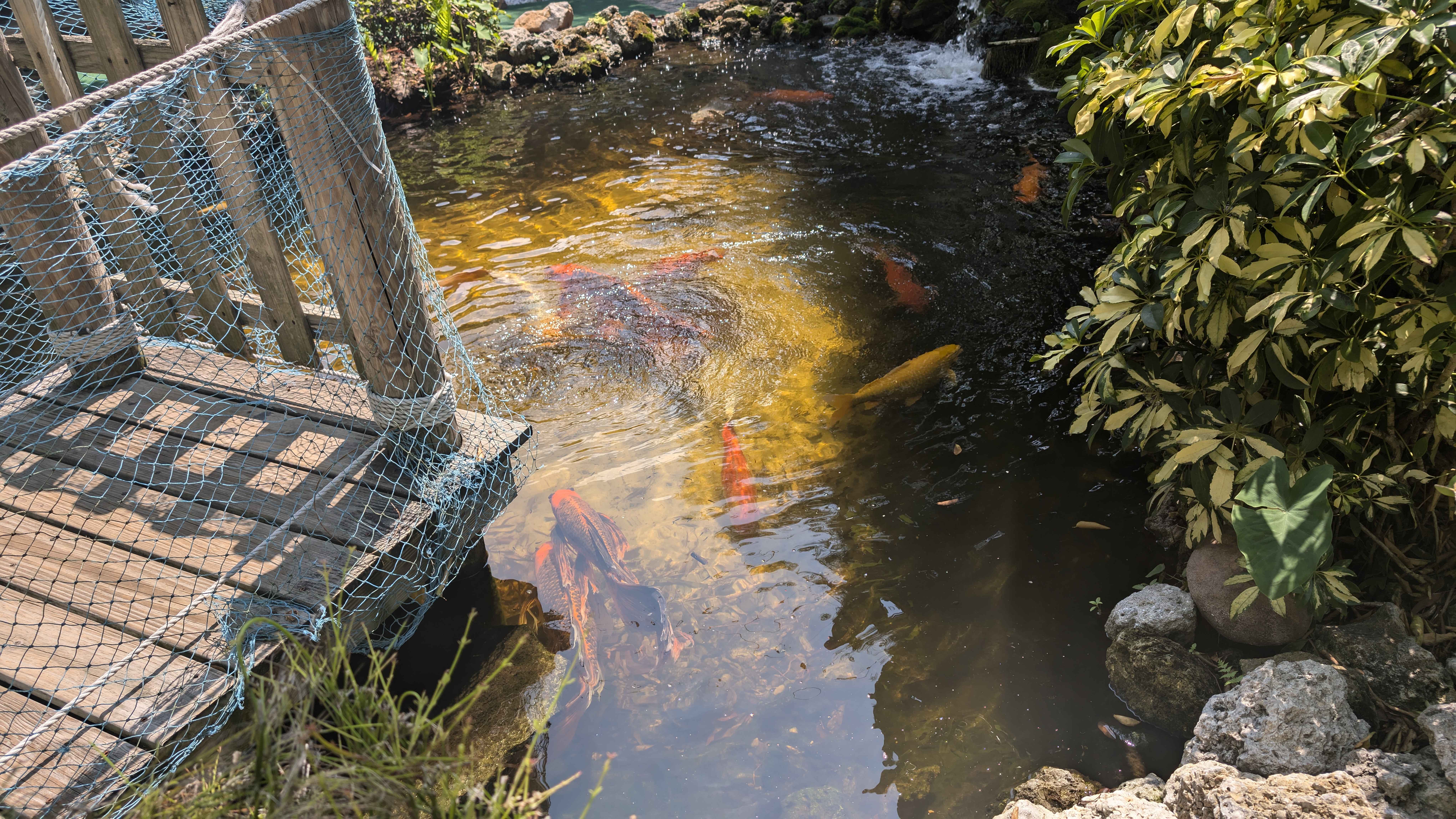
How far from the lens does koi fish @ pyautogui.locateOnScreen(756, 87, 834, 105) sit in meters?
9.20

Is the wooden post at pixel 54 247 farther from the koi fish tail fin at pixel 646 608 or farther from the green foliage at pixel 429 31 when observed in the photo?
the green foliage at pixel 429 31

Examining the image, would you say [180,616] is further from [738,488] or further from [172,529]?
[738,488]

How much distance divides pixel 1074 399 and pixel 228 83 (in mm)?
4113

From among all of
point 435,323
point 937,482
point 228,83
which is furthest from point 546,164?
point 937,482

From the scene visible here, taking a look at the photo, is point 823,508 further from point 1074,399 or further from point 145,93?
point 145,93

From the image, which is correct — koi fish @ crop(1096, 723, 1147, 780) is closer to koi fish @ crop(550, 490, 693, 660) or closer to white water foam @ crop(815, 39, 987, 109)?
koi fish @ crop(550, 490, 693, 660)

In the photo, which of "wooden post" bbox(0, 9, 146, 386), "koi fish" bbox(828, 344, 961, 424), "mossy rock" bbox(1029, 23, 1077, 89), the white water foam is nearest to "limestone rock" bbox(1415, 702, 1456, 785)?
"koi fish" bbox(828, 344, 961, 424)

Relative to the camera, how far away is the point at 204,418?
3.16 meters

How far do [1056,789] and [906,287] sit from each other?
355 centimetres

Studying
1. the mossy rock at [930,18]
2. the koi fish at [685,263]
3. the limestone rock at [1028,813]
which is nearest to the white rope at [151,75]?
the limestone rock at [1028,813]

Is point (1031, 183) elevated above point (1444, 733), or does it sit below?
above

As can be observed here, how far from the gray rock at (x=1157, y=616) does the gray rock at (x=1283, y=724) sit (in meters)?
0.38

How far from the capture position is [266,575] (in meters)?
2.53

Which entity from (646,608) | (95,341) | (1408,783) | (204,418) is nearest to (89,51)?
(95,341)
